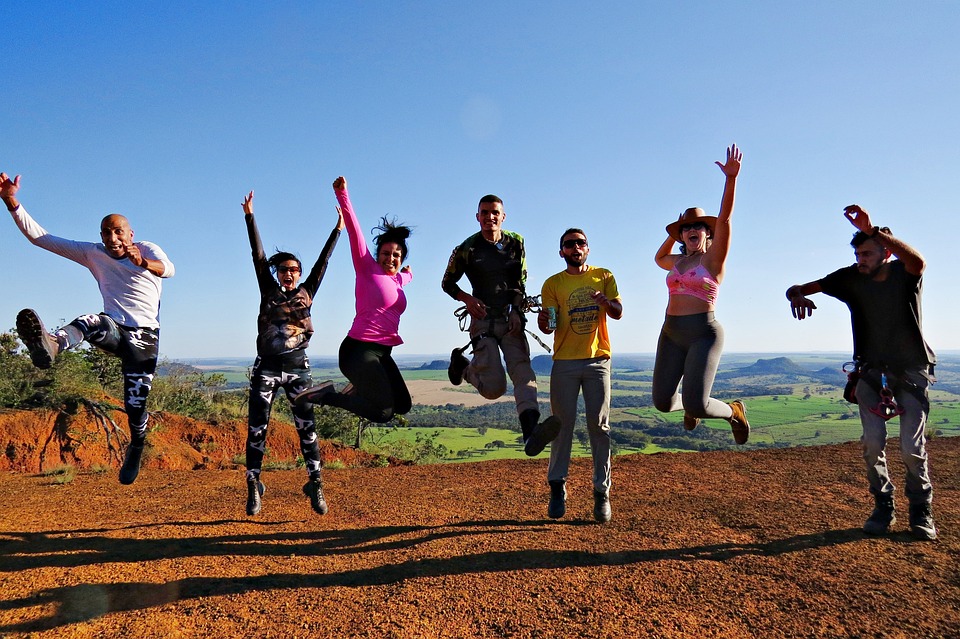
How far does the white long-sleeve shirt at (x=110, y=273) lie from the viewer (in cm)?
526

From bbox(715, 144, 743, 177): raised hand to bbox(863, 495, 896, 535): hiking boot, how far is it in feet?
10.8

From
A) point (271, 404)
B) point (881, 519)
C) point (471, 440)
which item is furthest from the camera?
point (471, 440)

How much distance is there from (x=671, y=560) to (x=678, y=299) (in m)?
2.37

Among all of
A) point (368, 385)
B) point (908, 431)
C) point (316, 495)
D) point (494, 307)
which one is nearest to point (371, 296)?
point (368, 385)

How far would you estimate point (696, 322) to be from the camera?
534 cm

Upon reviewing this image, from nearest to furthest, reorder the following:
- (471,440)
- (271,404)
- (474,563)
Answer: (474,563) → (271,404) → (471,440)

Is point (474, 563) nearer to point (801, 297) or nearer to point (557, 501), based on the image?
point (557, 501)

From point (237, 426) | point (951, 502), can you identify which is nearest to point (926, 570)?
point (951, 502)

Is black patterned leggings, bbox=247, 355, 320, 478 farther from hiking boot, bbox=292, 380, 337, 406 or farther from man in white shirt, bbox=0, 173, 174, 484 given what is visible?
man in white shirt, bbox=0, 173, 174, 484

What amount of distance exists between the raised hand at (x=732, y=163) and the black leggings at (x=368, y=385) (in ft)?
11.8

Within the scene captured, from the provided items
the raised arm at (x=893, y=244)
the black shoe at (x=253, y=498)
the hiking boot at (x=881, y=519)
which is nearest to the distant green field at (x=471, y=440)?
the black shoe at (x=253, y=498)

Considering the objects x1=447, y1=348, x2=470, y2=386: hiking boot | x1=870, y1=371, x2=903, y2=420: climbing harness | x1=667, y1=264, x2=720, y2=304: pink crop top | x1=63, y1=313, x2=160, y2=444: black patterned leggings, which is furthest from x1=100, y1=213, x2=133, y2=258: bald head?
x1=870, y1=371, x2=903, y2=420: climbing harness

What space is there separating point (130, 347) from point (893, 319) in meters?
6.95

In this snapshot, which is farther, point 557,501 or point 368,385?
point 557,501
